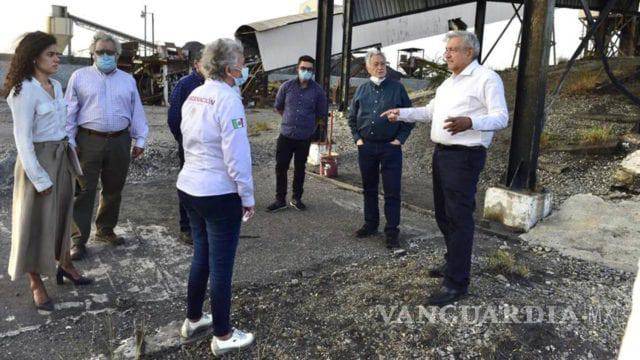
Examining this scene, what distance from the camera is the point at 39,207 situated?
356 cm

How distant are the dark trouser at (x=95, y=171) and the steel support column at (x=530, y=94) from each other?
4.20m

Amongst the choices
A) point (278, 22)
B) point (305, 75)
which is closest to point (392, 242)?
point (305, 75)

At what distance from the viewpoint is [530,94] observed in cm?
539

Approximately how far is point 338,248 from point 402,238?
Answer: 30.7 inches

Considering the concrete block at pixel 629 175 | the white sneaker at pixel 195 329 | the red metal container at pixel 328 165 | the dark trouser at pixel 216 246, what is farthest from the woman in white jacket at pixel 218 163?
the concrete block at pixel 629 175

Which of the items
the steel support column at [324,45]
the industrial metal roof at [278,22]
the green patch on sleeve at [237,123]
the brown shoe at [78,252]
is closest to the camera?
the green patch on sleeve at [237,123]

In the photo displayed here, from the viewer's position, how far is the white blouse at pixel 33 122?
3.38 meters

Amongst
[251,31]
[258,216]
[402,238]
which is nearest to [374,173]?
[402,238]

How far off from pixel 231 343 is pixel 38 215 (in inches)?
70.4

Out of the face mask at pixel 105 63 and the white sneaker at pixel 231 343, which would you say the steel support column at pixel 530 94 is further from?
the face mask at pixel 105 63

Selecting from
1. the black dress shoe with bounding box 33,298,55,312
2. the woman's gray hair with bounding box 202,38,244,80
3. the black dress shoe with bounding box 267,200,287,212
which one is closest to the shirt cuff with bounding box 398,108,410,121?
the woman's gray hair with bounding box 202,38,244,80

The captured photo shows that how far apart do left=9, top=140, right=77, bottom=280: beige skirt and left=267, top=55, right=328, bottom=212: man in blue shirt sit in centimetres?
284

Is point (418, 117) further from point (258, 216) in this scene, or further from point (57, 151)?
point (57, 151)

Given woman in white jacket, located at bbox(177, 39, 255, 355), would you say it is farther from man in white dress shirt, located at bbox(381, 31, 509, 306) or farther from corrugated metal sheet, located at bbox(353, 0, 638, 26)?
corrugated metal sheet, located at bbox(353, 0, 638, 26)
